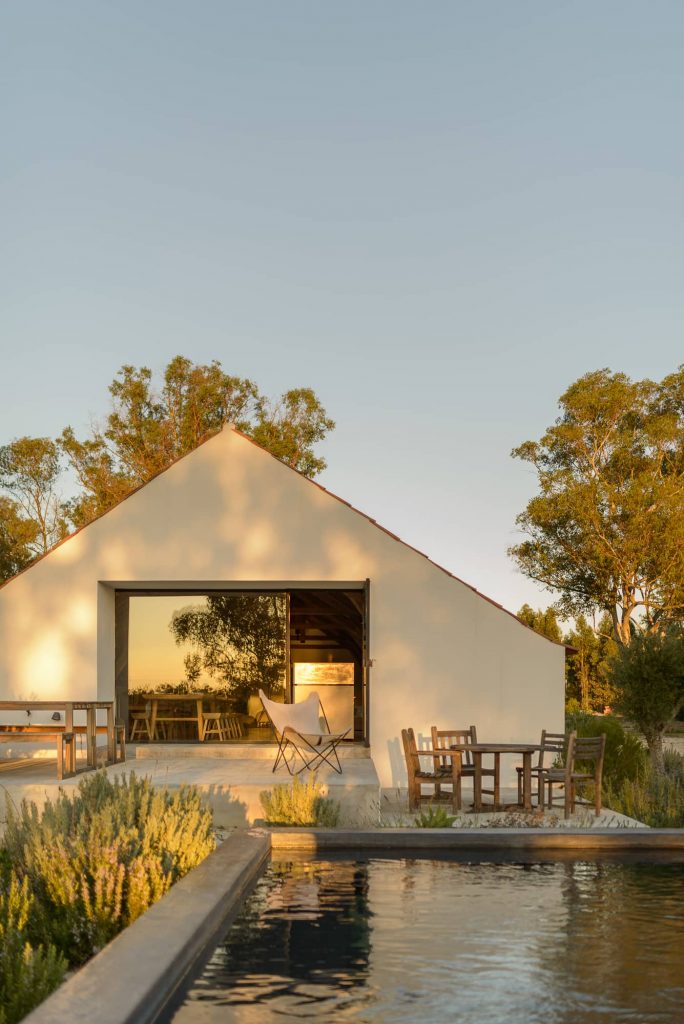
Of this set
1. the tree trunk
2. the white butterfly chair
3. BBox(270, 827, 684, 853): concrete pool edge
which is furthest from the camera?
the tree trunk

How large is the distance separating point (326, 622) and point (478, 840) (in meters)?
9.22

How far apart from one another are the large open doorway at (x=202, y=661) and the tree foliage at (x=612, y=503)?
719 inches

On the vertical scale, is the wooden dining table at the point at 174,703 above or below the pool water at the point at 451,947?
above

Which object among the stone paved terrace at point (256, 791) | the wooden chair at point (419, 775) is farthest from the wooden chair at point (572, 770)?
the wooden chair at point (419, 775)

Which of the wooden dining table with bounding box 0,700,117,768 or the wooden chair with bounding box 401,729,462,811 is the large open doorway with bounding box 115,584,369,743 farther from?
the wooden chair with bounding box 401,729,462,811

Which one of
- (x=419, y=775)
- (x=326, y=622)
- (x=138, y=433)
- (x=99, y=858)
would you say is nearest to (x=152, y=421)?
(x=138, y=433)

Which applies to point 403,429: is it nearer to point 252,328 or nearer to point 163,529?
point 252,328

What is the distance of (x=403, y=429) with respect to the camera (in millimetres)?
25969

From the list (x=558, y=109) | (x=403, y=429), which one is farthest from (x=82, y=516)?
(x=558, y=109)

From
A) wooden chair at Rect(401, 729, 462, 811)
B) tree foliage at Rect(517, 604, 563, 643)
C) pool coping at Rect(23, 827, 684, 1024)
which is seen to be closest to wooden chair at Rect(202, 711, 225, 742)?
wooden chair at Rect(401, 729, 462, 811)

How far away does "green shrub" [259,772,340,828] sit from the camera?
10469 mm

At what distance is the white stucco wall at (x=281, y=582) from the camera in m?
15.8

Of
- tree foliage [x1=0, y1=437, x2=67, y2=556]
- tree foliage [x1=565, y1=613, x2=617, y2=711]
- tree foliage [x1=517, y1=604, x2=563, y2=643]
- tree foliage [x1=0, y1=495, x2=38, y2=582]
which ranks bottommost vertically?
tree foliage [x1=565, y1=613, x2=617, y2=711]

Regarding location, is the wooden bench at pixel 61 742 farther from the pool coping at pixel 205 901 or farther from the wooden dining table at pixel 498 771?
the wooden dining table at pixel 498 771
